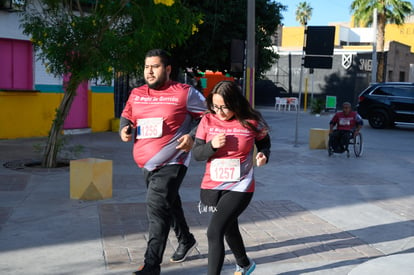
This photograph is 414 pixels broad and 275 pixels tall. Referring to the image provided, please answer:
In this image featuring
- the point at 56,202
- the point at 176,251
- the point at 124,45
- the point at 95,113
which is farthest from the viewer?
the point at 95,113

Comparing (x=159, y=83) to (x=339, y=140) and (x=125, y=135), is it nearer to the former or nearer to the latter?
(x=125, y=135)

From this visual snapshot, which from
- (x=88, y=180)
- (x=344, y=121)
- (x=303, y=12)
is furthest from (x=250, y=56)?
(x=303, y=12)

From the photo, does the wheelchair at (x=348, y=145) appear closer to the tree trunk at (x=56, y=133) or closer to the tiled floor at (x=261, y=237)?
the tiled floor at (x=261, y=237)

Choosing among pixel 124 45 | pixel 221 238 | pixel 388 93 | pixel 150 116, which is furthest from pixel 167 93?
pixel 388 93

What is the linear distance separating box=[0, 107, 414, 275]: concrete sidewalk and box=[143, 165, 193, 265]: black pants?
412 mm

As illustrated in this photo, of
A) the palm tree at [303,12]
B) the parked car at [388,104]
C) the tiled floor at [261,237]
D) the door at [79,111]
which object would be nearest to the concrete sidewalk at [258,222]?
the tiled floor at [261,237]

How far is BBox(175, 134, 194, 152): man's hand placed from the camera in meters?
4.46

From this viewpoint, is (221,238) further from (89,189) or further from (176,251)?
(89,189)

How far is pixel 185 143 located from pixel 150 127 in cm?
38

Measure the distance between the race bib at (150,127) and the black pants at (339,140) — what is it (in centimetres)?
883

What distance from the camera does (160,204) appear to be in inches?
181

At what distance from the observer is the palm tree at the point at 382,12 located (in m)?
39.4

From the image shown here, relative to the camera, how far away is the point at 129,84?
814 inches

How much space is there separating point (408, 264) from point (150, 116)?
8.83ft
